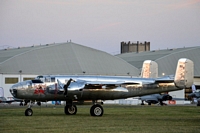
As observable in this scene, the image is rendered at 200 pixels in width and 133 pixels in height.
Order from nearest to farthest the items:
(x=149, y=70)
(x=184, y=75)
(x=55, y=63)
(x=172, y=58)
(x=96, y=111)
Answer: (x=96, y=111) → (x=184, y=75) → (x=149, y=70) → (x=55, y=63) → (x=172, y=58)

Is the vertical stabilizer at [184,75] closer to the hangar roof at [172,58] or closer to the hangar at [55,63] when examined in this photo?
the hangar at [55,63]

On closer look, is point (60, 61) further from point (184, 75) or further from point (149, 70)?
point (184, 75)

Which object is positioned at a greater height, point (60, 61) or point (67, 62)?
point (60, 61)

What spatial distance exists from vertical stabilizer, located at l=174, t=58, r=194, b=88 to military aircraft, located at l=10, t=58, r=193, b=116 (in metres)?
2.24

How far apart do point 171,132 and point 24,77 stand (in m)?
73.7

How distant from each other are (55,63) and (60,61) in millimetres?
1204

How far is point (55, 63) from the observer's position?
100 meters

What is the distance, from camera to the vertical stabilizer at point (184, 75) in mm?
44531

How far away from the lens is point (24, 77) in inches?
3792

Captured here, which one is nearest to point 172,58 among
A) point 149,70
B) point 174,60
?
point 174,60

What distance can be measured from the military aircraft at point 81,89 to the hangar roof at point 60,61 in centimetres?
5693

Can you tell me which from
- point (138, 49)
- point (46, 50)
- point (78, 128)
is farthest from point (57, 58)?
point (78, 128)

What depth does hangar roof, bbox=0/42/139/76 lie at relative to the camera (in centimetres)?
9775

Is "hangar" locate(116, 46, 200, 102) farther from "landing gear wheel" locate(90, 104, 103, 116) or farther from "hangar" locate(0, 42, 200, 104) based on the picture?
"landing gear wheel" locate(90, 104, 103, 116)
